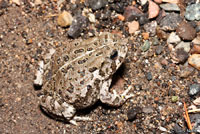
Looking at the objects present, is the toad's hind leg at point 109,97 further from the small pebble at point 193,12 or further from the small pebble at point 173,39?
the small pebble at point 193,12

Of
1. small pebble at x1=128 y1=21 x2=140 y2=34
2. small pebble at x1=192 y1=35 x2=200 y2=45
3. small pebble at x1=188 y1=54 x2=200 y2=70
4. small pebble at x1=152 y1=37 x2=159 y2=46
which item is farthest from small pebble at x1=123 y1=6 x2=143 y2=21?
small pebble at x1=188 y1=54 x2=200 y2=70

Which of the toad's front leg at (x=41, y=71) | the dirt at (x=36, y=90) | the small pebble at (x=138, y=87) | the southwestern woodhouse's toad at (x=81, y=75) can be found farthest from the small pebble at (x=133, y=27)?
the toad's front leg at (x=41, y=71)

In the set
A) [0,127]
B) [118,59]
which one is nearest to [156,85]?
[118,59]

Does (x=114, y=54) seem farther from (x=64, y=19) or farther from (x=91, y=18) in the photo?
(x=64, y=19)

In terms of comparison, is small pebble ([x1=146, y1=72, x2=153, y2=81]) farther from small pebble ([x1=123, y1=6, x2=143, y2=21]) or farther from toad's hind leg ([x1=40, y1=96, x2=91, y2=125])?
toad's hind leg ([x1=40, y1=96, x2=91, y2=125])

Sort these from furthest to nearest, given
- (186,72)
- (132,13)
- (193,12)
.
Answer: (132,13)
(193,12)
(186,72)

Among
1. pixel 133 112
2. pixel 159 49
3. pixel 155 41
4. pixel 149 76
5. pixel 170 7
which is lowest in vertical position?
pixel 133 112

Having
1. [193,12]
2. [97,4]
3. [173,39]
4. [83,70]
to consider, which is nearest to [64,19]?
[97,4]

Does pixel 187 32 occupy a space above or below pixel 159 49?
above
